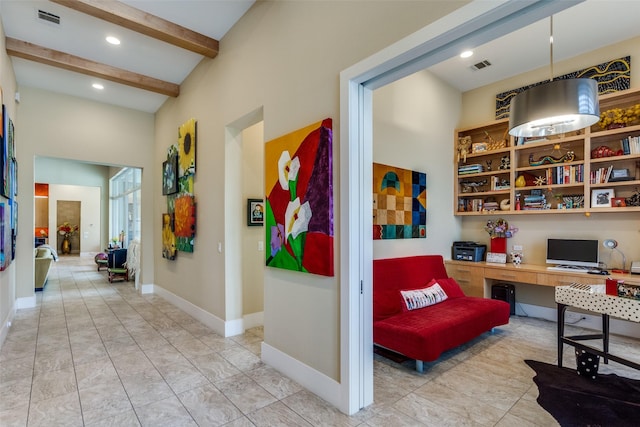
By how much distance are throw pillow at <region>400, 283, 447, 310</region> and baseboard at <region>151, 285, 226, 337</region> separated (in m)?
2.20

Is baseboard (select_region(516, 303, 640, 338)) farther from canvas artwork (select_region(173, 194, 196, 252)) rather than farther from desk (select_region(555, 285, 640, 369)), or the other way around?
canvas artwork (select_region(173, 194, 196, 252))

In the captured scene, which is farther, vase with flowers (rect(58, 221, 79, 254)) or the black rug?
vase with flowers (rect(58, 221, 79, 254))

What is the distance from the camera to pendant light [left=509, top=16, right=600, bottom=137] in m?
2.54

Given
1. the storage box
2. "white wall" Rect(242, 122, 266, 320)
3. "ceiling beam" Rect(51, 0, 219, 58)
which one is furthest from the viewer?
"white wall" Rect(242, 122, 266, 320)

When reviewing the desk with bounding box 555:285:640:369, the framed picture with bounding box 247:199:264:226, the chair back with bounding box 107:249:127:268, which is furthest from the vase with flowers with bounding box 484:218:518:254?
the chair back with bounding box 107:249:127:268

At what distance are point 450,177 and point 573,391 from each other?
3.33 m

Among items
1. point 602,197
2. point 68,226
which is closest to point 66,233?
point 68,226

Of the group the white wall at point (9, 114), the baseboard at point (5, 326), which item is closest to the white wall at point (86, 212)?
the white wall at point (9, 114)

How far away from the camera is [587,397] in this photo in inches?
95.2

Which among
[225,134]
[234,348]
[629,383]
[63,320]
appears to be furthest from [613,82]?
[63,320]

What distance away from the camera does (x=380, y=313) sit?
329 centimetres

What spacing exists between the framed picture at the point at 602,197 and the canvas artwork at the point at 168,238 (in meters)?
6.00

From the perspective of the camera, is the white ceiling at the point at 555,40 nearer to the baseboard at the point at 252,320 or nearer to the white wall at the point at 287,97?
the white wall at the point at 287,97

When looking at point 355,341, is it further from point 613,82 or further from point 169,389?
point 613,82
